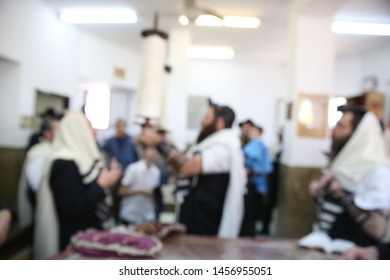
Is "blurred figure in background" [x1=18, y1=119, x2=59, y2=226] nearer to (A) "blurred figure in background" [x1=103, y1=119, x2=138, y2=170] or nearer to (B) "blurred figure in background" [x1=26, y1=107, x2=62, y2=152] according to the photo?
(B) "blurred figure in background" [x1=26, y1=107, x2=62, y2=152]

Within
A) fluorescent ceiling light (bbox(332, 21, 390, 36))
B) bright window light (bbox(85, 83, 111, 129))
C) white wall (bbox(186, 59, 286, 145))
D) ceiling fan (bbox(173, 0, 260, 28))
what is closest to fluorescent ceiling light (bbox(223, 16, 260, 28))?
ceiling fan (bbox(173, 0, 260, 28))

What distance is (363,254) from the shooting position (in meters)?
0.75

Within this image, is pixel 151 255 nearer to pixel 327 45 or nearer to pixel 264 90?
pixel 327 45

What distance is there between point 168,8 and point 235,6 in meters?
0.28

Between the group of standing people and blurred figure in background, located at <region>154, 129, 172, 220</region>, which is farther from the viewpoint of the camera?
blurred figure in background, located at <region>154, 129, 172, 220</region>

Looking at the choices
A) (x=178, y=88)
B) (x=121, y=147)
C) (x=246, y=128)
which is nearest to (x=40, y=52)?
(x=121, y=147)

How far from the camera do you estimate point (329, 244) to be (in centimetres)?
93

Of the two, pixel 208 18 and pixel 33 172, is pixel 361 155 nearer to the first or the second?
pixel 208 18

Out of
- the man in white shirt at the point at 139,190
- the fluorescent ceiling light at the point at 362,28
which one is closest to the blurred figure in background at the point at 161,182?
the man in white shirt at the point at 139,190

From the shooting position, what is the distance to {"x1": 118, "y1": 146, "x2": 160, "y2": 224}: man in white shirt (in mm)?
1730

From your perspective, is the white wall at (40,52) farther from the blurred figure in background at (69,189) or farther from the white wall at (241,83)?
the white wall at (241,83)

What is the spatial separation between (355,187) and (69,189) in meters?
0.85

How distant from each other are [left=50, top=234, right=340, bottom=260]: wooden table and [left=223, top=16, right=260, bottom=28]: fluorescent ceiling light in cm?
79

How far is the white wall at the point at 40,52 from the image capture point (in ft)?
2.77
